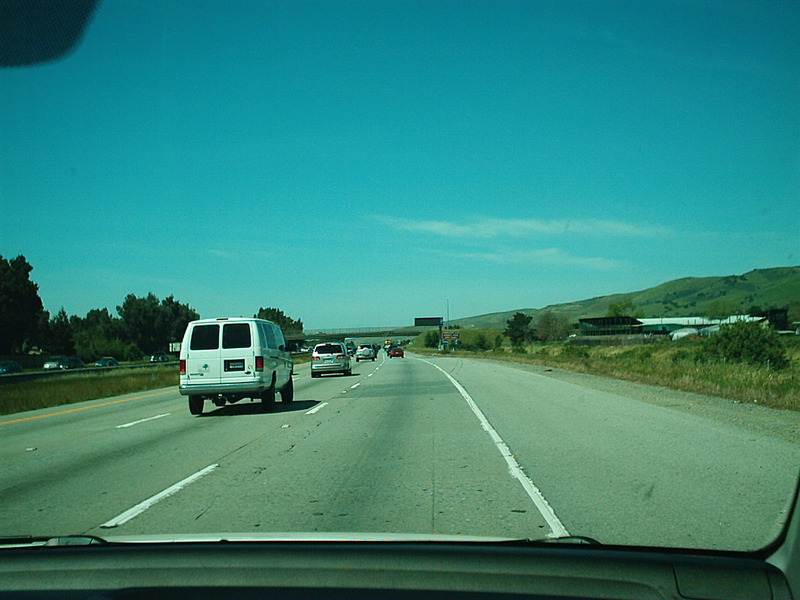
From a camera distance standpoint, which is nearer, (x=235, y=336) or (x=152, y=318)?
(x=235, y=336)

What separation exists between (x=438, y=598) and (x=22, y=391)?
33135 mm

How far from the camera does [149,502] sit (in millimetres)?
8203

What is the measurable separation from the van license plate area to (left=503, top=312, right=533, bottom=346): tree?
5630 inches

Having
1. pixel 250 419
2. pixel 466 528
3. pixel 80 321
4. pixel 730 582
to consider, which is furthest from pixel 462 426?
pixel 80 321

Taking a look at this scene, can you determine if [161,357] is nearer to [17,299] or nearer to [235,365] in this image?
[17,299]

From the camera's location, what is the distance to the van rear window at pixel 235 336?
1902cm

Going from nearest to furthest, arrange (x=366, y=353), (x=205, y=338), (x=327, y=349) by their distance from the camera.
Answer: (x=205, y=338) → (x=327, y=349) → (x=366, y=353)

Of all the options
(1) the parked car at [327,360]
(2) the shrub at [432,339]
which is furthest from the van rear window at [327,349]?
(2) the shrub at [432,339]

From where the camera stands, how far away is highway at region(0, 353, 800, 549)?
6.94m

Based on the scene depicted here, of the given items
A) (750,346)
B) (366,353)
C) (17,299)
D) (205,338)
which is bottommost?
(366,353)

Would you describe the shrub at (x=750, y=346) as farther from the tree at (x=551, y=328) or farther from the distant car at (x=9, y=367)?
the tree at (x=551, y=328)

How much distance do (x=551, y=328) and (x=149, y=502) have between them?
15702 centimetres

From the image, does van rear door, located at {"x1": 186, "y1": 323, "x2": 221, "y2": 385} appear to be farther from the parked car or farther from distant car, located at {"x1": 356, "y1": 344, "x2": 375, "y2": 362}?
distant car, located at {"x1": 356, "y1": 344, "x2": 375, "y2": 362}

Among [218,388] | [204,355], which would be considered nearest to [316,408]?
[218,388]
